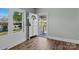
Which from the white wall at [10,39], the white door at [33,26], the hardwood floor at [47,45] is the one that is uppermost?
the white door at [33,26]

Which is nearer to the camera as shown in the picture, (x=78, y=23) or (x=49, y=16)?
(x=78, y=23)

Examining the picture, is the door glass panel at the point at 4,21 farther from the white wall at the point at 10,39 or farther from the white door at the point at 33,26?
the white door at the point at 33,26

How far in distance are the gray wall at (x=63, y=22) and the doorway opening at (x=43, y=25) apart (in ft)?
0.19

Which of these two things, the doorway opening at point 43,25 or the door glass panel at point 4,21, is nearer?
the door glass panel at point 4,21

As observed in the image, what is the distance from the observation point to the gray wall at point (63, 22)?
2068mm

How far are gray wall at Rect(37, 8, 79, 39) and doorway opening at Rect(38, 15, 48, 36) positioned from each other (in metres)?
0.06

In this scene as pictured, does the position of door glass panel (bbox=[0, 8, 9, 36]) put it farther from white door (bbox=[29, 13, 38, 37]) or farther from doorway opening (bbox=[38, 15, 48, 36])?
doorway opening (bbox=[38, 15, 48, 36])

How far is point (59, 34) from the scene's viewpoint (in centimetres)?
216

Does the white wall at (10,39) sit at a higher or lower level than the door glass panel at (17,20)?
lower

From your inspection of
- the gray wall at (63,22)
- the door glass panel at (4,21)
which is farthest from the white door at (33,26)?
the door glass panel at (4,21)

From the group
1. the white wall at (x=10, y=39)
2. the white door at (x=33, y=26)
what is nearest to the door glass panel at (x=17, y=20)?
the white wall at (x=10, y=39)
